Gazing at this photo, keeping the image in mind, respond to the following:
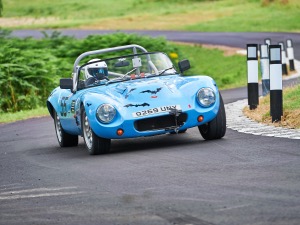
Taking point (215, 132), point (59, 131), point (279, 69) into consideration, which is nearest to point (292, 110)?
point (279, 69)

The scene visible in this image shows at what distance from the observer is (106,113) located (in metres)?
13.1

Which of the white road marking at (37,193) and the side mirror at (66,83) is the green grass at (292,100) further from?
the white road marking at (37,193)

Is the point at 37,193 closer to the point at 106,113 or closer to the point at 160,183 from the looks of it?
the point at 160,183

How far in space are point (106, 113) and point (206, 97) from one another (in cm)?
127

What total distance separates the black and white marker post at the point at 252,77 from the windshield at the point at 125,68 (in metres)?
3.44

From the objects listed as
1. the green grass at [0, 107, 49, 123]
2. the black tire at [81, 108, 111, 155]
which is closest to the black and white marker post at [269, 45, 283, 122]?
the black tire at [81, 108, 111, 155]

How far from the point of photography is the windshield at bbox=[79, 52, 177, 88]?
14.8 metres

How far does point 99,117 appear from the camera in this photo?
43.1ft

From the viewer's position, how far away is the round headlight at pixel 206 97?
13.3 m

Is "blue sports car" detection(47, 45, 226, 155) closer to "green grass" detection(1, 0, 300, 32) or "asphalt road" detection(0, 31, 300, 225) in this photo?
"asphalt road" detection(0, 31, 300, 225)

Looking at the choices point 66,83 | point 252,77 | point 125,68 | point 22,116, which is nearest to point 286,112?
point 125,68

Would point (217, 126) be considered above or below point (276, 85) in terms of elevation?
below

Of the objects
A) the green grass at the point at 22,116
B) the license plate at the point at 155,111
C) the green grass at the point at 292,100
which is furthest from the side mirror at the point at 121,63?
the green grass at the point at 22,116

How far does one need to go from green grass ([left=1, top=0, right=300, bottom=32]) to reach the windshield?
4293cm
